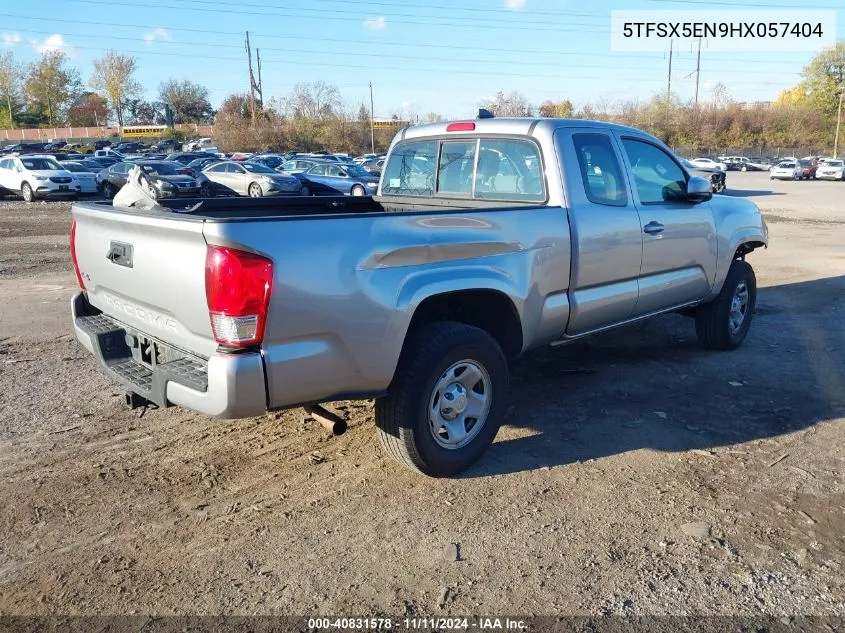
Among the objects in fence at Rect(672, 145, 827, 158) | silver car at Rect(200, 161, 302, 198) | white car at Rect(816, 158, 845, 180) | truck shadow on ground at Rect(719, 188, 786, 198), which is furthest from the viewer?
fence at Rect(672, 145, 827, 158)

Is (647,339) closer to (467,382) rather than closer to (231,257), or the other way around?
(467,382)

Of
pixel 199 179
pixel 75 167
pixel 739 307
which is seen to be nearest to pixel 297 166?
pixel 199 179

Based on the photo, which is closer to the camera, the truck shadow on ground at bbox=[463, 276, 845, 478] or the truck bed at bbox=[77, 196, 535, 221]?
the truck shadow on ground at bbox=[463, 276, 845, 478]

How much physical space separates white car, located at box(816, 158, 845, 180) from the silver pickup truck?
5015cm

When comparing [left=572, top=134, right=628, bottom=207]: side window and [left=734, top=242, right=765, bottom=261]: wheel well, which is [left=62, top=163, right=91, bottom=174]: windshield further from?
[left=572, top=134, right=628, bottom=207]: side window

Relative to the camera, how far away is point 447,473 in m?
3.80

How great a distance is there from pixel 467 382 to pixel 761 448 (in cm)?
195

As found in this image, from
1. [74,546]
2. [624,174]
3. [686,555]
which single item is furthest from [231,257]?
[624,174]

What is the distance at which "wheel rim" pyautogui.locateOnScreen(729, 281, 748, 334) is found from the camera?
6320 millimetres

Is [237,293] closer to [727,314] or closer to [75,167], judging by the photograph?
[727,314]

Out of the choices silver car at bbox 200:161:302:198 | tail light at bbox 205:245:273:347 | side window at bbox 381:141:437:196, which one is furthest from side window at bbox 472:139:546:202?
silver car at bbox 200:161:302:198

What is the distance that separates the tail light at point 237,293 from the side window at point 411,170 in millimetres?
2643

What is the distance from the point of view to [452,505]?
3.56 meters

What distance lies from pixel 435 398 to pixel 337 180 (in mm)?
21909
